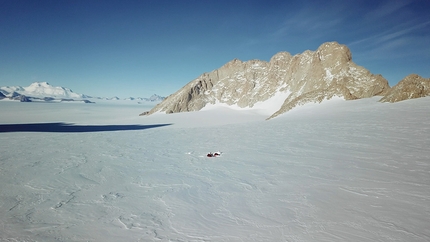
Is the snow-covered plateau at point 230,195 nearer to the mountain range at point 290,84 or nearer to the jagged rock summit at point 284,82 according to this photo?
the mountain range at point 290,84

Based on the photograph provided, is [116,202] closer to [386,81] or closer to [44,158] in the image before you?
[44,158]

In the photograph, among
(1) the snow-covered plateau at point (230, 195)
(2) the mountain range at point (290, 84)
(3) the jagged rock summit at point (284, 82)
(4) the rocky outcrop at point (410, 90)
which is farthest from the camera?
(3) the jagged rock summit at point (284, 82)

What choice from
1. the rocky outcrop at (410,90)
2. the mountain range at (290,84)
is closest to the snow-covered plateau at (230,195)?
the rocky outcrop at (410,90)

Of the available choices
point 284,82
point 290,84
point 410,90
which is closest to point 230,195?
point 410,90

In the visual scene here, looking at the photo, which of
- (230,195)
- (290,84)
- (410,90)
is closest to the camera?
(230,195)

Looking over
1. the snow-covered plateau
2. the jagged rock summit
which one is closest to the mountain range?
the jagged rock summit

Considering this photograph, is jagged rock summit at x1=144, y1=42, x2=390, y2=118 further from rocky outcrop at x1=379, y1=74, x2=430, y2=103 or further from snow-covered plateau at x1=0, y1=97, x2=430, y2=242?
snow-covered plateau at x1=0, y1=97, x2=430, y2=242

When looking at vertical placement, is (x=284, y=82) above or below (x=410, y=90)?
above

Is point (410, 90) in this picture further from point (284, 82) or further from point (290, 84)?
point (284, 82)
